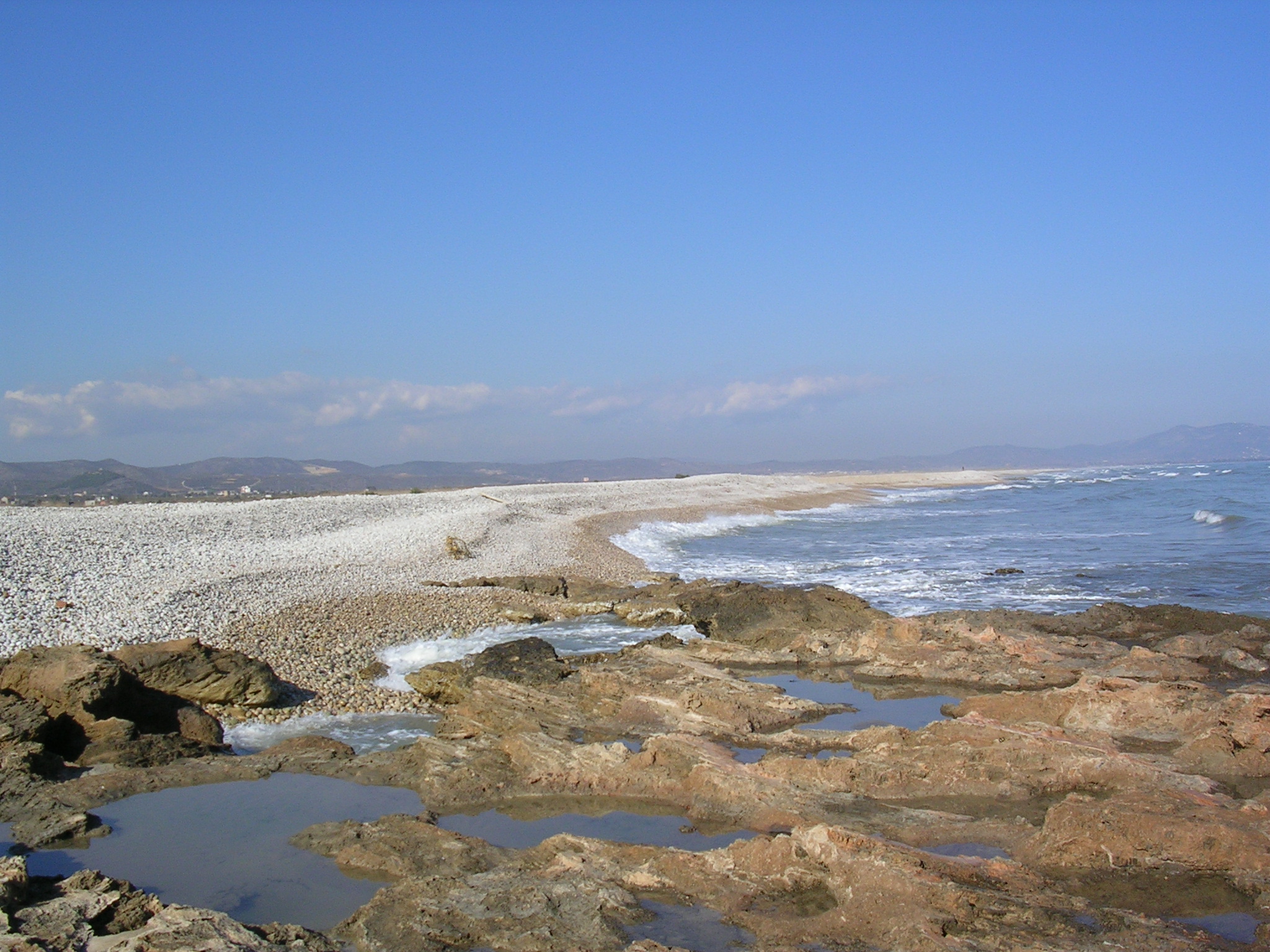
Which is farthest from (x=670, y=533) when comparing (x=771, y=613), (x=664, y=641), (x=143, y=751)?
(x=143, y=751)

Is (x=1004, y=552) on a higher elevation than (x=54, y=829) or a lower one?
lower

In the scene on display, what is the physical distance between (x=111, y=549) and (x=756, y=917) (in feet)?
61.4

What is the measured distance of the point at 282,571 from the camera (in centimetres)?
1862

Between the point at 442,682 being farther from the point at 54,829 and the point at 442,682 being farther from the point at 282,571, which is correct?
the point at 282,571

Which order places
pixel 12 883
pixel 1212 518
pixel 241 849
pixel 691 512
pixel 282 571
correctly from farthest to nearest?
pixel 691 512, pixel 1212 518, pixel 282 571, pixel 241 849, pixel 12 883

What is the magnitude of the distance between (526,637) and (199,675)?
4.95 metres

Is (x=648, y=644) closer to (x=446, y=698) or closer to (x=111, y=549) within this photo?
(x=446, y=698)

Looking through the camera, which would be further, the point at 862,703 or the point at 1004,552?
the point at 1004,552

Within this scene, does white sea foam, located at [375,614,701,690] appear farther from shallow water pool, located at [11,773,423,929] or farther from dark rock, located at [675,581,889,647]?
shallow water pool, located at [11,773,423,929]

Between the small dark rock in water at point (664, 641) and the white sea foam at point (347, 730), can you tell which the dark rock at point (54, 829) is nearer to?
the white sea foam at point (347, 730)

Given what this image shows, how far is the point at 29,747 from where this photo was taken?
26.9 feet

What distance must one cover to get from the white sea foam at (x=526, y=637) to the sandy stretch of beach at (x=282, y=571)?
1.63ft

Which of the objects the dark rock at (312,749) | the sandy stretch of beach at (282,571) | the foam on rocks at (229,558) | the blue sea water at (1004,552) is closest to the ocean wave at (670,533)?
the blue sea water at (1004,552)

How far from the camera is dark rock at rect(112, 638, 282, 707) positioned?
34.6ft
